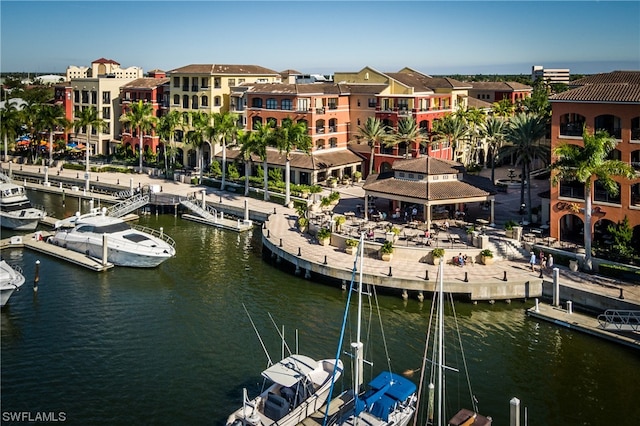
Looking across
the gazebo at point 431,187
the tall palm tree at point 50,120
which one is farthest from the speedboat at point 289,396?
the tall palm tree at point 50,120

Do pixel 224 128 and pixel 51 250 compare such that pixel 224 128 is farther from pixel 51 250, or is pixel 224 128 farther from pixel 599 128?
pixel 599 128

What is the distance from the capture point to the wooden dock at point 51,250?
168 feet

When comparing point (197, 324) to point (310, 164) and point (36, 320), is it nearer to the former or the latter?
point (36, 320)

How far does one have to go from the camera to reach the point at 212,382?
32.8 m

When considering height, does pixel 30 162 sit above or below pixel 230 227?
above

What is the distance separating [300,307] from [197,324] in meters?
7.33

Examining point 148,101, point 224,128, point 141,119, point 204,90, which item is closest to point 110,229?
point 224,128

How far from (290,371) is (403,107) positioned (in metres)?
55.0

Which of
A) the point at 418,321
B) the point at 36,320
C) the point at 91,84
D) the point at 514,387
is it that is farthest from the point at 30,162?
the point at 514,387

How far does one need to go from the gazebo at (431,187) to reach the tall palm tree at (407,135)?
17042 millimetres

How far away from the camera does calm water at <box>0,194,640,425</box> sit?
31.1 m

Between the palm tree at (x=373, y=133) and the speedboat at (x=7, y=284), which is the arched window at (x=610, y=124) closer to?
the palm tree at (x=373, y=133)

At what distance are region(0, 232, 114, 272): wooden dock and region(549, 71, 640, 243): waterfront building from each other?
36.9 meters

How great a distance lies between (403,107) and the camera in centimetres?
7975
